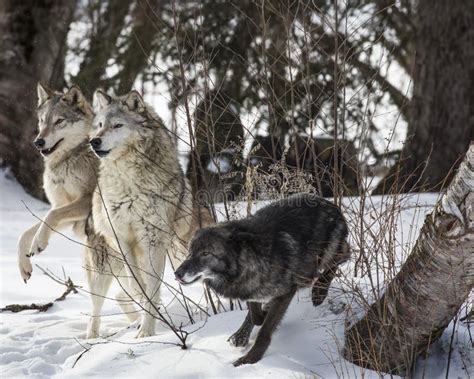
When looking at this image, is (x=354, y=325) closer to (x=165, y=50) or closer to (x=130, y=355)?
(x=130, y=355)

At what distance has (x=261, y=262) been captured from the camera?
4477 mm

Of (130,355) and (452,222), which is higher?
(452,222)

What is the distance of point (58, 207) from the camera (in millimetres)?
6750

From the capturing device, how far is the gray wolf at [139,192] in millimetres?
5926

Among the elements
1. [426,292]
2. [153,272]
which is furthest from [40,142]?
[426,292]

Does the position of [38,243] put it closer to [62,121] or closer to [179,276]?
[62,121]

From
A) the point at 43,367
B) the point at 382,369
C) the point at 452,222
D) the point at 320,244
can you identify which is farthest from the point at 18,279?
the point at 452,222

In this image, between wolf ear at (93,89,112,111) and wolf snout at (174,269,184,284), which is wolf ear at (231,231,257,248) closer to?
wolf snout at (174,269,184,284)

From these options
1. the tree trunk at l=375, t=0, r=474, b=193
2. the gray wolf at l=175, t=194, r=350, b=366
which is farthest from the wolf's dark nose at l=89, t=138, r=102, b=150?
the tree trunk at l=375, t=0, r=474, b=193

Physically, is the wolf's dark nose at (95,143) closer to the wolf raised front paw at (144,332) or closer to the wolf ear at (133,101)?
the wolf ear at (133,101)

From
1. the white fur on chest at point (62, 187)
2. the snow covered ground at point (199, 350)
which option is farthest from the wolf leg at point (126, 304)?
the white fur on chest at point (62, 187)

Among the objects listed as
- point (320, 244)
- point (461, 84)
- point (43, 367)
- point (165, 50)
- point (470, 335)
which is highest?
point (165, 50)

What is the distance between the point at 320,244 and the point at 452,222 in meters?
1.37

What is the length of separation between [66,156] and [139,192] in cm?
133
